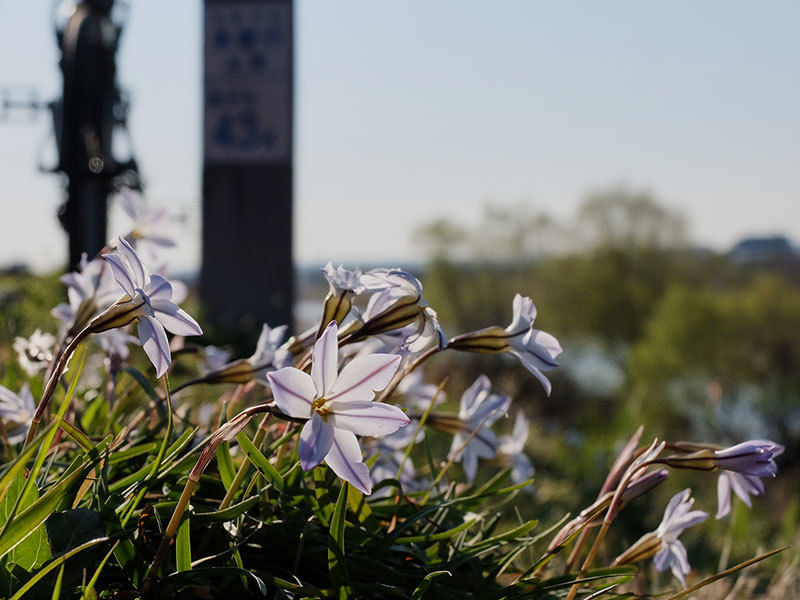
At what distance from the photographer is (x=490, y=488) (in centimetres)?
86

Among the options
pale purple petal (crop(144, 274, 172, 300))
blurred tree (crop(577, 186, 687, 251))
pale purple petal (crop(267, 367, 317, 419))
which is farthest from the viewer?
blurred tree (crop(577, 186, 687, 251))

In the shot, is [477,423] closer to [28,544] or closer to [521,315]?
[521,315]

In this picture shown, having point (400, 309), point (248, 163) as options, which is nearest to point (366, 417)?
point (400, 309)

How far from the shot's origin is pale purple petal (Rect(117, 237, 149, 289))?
0.61 metres

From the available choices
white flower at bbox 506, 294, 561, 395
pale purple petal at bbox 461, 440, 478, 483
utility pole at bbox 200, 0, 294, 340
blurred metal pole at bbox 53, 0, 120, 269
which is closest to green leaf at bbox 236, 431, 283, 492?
white flower at bbox 506, 294, 561, 395

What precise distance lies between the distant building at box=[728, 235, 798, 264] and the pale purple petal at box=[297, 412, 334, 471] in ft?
69.7

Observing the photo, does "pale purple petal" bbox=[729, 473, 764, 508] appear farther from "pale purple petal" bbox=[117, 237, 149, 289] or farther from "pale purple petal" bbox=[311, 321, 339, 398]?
"pale purple petal" bbox=[117, 237, 149, 289]

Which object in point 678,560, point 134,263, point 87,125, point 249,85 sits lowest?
point 678,560

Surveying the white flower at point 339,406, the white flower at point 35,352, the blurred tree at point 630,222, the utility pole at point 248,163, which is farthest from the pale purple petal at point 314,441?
the blurred tree at point 630,222

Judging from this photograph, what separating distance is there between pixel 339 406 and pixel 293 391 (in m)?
0.04

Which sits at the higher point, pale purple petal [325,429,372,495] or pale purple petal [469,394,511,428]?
pale purple petal [325,429,372,495]

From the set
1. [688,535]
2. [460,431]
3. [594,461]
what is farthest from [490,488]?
[594,461]

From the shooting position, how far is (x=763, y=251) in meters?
20.6

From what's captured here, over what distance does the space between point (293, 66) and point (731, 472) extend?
19.2 ft
